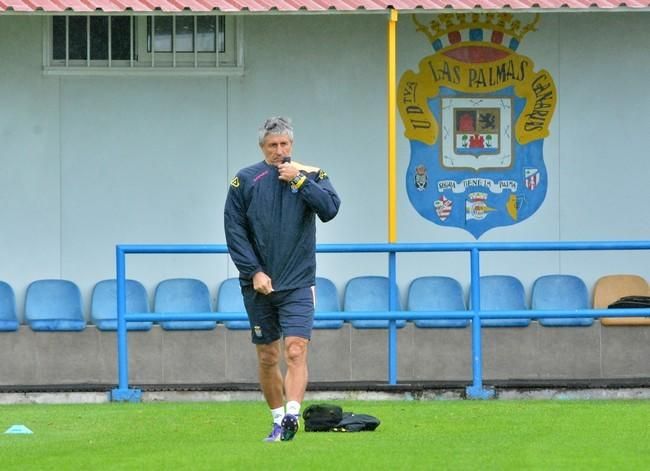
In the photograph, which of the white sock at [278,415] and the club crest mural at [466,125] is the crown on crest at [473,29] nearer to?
the club crest mural at [466,125]

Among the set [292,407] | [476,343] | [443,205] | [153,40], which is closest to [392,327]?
[476,343]

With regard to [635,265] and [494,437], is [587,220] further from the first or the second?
[494,437]

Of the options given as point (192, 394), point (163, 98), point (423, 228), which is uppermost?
point (163, 98)

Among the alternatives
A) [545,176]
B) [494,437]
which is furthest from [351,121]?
[494,437]

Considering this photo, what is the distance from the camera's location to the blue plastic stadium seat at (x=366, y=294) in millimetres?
15828

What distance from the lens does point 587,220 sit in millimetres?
16156

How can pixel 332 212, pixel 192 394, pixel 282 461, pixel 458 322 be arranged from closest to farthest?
pixel 282 461 → pixel 332 212 → pixel 192 394 → pixel 458 322

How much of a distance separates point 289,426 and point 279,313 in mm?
661

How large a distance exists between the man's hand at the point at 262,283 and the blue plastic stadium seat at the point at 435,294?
5564 millimetres

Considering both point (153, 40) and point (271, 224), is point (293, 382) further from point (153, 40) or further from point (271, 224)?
point (153, 40)

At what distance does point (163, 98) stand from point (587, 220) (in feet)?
12.7

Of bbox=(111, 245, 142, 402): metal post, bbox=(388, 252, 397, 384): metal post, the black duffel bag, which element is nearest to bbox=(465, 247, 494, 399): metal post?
bbox=(388, 252, 397, 384): metal post

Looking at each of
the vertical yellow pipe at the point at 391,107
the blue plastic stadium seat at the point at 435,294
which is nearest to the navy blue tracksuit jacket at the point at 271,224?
the vertical yellow pipe at the point at 391,107

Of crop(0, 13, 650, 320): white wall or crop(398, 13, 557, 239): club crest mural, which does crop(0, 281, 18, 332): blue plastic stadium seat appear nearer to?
crop(0, 13, 650, 320): white wall
